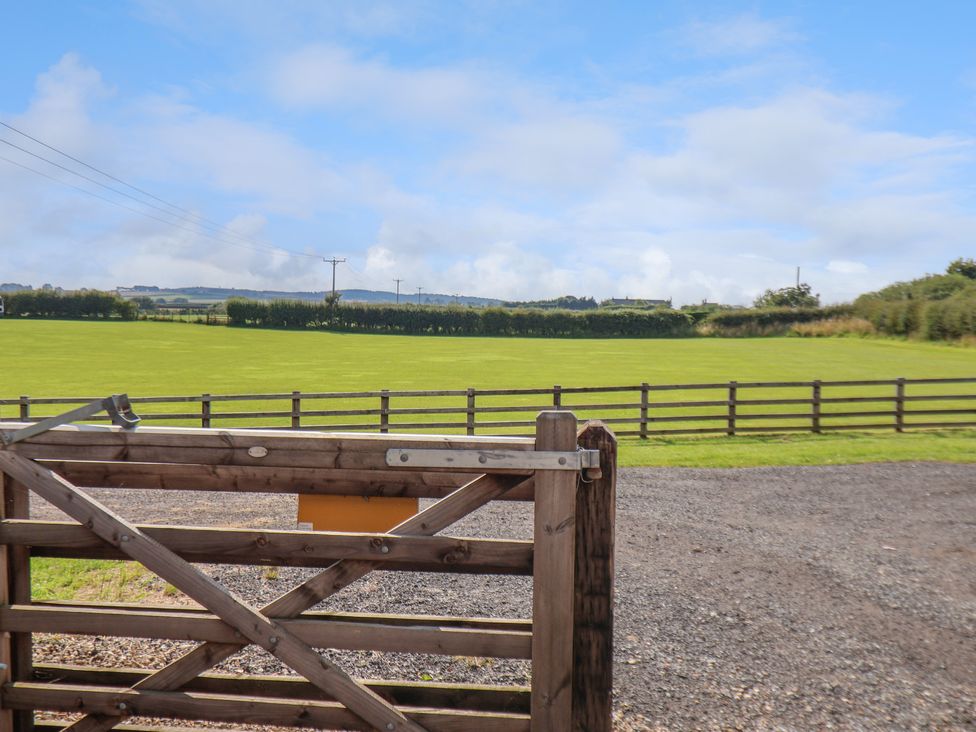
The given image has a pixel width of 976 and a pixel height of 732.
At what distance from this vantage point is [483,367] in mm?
40031

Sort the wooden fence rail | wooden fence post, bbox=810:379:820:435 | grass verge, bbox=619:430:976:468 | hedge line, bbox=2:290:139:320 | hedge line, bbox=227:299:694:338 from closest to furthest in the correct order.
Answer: grass verge, bbox=619:430:976:468 → the wooden fence rail → wooden fence post, bbox=810:379:820:435 → hedge line, bbox=227:299:694:338 → hedge line, bbox=2:290:139:320

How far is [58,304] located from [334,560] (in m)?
100

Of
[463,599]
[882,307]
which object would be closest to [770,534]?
[463,599]

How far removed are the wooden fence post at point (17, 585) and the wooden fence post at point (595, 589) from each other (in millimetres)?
2574

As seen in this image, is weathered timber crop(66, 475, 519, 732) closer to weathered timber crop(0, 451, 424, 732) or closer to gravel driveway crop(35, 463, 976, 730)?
weathered timber crop(0, 451, 424, 732)

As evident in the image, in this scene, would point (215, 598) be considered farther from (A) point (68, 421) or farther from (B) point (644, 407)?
(B) point (644, 407)

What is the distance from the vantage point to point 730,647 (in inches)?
227

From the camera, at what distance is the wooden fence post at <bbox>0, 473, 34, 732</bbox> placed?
11.6 feet

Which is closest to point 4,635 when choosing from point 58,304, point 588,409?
point 588,409

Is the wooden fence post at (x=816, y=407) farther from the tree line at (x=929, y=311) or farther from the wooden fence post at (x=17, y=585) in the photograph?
the tree line at (x=929, y=311)

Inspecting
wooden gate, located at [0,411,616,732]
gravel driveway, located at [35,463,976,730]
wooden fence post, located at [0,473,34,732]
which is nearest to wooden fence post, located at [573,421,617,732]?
wooden gate, located at [0,411,616,732]

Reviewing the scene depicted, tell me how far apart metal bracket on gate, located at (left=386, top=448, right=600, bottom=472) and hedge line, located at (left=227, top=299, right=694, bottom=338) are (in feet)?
262

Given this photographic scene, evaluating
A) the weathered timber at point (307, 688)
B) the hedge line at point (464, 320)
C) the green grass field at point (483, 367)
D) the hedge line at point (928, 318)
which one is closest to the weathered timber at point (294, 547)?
the weathered timber at point (307, 688)

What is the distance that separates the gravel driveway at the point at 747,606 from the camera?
16.5 feet
